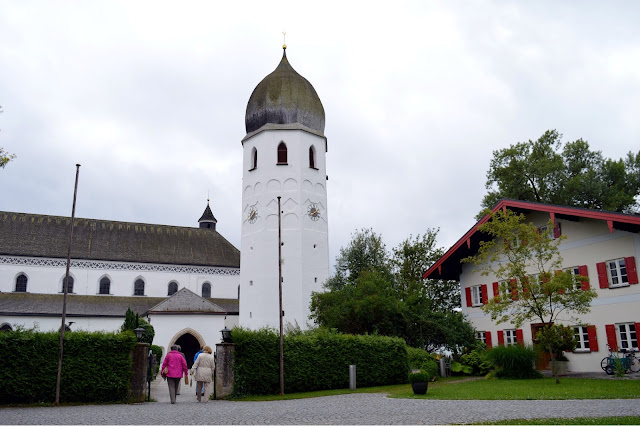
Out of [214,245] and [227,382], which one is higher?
[214,245]

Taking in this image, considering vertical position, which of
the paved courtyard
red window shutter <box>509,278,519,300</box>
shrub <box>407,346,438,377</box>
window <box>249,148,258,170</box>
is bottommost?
the paved courtyard

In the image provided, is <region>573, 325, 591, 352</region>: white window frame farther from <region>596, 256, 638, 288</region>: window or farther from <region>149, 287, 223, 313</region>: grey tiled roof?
<region>149, 287, 223, 313</region>: grey tiled roof

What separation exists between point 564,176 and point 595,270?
17494 mm

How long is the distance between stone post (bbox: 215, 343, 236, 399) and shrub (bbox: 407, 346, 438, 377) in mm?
8388

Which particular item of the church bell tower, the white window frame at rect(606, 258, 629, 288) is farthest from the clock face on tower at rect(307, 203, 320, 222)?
the white window frame at rect(606, 258, 629, 288)

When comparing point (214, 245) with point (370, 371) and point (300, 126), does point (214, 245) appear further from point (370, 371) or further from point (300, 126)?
point (370, 371)

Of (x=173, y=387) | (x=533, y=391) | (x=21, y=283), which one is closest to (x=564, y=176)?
(x=533, y=391)

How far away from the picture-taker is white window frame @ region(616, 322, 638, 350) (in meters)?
20.8

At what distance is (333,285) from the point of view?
36.5 m

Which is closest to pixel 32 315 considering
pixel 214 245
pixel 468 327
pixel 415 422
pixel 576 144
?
pixel 214 245

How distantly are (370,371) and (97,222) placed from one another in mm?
33196

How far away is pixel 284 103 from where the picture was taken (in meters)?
40.7

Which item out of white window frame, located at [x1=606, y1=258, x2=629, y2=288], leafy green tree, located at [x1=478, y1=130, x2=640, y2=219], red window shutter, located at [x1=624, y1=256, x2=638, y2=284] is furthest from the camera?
leafy green tree, located at [x1=478, y1=130, x2=640, y2=219]

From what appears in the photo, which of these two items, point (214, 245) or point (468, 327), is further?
point (214, 245)
